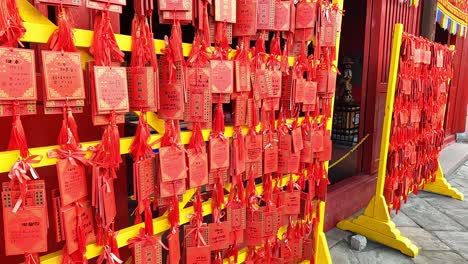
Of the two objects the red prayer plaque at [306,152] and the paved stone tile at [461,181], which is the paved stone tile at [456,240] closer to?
the red prayer plaque at [306,152]

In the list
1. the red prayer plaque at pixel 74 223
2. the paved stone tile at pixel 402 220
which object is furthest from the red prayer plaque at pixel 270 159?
the paved stone tile at pixel 402 220

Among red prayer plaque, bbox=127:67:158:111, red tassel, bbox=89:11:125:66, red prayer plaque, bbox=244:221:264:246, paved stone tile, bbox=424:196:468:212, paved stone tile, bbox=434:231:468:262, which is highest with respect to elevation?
red tassel, bbox=89:11:125:66

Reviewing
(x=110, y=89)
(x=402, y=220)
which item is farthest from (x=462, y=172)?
(x=110, y=89)

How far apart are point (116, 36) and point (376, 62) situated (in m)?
2.72

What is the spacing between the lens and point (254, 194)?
1396mm

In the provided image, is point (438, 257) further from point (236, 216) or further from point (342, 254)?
point (236, 216)

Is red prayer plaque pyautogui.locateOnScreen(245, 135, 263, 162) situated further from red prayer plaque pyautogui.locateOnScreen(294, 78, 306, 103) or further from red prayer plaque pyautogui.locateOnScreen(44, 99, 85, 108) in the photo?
red prayer plaque pyautogui.locateOnScreen(44, 99, 85, 108)

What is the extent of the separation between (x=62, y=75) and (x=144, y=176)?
1.21ft

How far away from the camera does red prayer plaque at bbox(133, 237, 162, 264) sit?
3.39 feet

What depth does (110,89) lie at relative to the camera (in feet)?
2.78

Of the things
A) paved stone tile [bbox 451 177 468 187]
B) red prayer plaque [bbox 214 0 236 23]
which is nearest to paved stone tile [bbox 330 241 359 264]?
red prayer plaque [bbox 214 0 236 23]

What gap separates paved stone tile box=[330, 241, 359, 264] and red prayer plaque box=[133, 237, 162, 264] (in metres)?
1.51

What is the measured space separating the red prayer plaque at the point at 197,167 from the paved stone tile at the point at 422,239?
6.82 feet

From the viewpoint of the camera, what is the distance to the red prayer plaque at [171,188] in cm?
104
